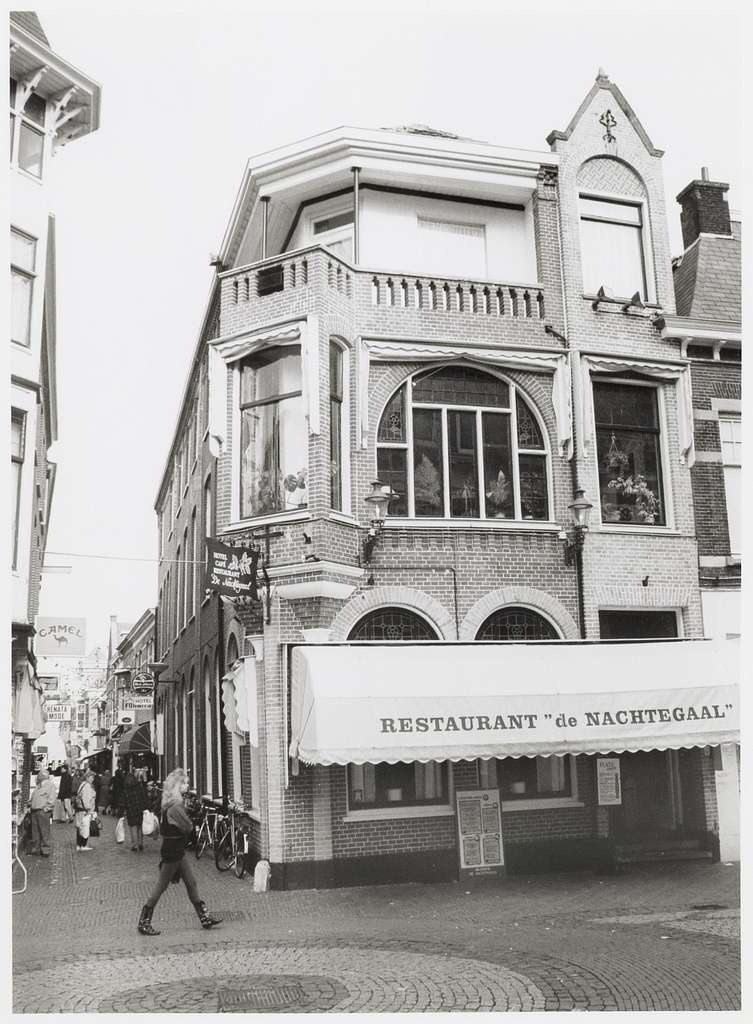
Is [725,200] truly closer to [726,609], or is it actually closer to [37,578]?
[726,609]

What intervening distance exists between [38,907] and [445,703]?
5945 mm

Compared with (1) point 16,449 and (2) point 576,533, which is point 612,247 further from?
(1) point 16,449

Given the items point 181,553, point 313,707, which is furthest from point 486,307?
point 181,553

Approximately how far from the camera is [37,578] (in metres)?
20.1

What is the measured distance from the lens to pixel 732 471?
15797 millimetres

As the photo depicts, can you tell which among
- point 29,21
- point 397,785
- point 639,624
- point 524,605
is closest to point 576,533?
point 524,605

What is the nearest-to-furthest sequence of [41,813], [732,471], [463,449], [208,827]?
1. [463,449]
2. [732,471]
3. [208,827]
4. [41,813]

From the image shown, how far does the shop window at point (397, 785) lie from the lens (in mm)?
13656

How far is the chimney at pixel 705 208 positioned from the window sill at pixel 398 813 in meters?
11.5

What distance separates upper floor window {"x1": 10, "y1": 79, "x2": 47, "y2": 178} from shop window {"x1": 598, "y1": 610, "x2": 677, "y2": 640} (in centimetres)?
1096

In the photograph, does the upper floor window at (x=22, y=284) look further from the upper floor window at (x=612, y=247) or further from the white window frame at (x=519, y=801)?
the white window frame at (x=519, y=801)

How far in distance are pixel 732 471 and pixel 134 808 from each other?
12896 mm

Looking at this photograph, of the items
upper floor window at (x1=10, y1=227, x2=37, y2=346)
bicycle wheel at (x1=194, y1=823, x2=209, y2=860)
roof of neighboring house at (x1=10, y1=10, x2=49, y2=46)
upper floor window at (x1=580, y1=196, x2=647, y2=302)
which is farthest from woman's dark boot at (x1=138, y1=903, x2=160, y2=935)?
Answer: upper floor window at (x1=580, y1=196, x2=647, y2=302)

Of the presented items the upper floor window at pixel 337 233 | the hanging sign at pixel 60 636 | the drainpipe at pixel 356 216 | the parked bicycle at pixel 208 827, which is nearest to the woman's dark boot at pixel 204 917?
the parked bicycle at pixel 208 827
